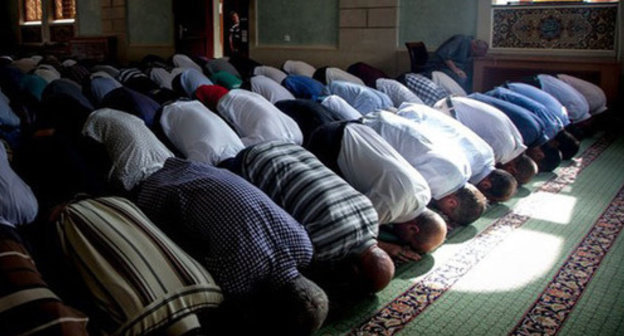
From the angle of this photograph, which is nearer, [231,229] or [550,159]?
[231,229]

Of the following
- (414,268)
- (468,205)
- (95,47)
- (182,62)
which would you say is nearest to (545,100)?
(468,205)

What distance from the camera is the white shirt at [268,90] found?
14.2 ft

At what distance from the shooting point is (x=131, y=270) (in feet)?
5.10

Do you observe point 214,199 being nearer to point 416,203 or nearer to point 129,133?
point 129,133

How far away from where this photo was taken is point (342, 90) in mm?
4355

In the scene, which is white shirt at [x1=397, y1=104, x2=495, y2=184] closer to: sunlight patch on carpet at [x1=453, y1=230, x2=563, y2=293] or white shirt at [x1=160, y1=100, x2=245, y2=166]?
sunlight patch on carpet at [x1=453, y1=230, x2=563, y2=293]

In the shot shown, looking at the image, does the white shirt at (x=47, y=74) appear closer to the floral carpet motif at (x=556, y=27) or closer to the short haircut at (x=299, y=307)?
the short haircut at (x=299, y=307)

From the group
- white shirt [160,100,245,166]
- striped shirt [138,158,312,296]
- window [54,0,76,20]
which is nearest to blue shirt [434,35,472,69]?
white shirt [160,100,245,166]

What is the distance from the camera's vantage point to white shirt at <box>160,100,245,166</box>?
260 cm

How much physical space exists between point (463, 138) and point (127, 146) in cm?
171

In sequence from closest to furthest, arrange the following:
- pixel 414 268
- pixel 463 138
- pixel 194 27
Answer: pixel 414 268, pixel 463 138, pixel 194 27

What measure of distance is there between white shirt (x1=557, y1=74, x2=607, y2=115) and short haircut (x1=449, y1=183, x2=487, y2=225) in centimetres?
336

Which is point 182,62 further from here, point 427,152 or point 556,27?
point 427,152

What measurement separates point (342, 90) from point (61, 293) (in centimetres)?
302
